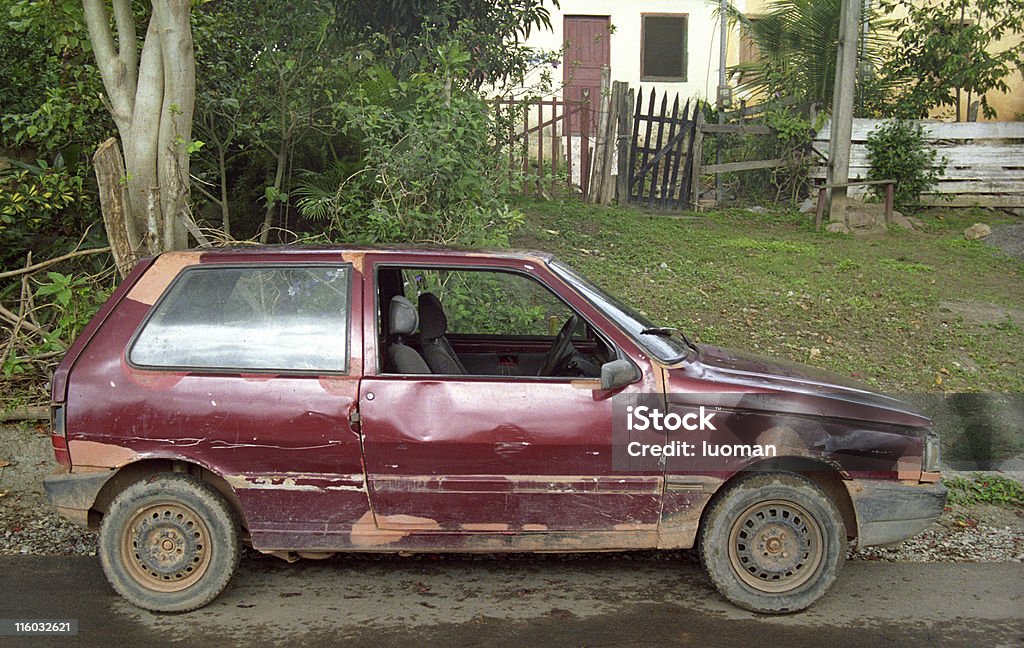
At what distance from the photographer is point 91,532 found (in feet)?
16.1

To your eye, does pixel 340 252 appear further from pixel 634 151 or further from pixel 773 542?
pixel 634 151

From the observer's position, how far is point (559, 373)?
4.86 meters

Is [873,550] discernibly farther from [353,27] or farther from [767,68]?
[767,68]

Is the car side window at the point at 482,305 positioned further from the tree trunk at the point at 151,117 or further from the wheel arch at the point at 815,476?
the tree trunk at the point at 151,117

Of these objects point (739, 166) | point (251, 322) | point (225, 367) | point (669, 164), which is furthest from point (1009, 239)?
point (225, 367)

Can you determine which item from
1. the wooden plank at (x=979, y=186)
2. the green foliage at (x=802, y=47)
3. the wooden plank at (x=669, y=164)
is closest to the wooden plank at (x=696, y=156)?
the wooden plank at (x=669, y=164)

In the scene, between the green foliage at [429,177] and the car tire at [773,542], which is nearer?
the car tire at [773,542]

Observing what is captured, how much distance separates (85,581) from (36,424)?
215cm

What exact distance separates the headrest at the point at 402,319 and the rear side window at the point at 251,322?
0.28 metres

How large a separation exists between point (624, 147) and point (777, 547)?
9.46m

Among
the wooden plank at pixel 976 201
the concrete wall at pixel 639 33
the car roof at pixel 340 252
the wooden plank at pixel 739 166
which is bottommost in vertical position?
the wooden plank at pixel 976 201

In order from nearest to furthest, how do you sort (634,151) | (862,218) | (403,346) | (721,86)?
(403,346) → (862,218) → (634,151) → (721,86)

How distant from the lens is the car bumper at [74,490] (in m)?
4.28

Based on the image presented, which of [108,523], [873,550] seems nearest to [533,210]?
[873,550]
